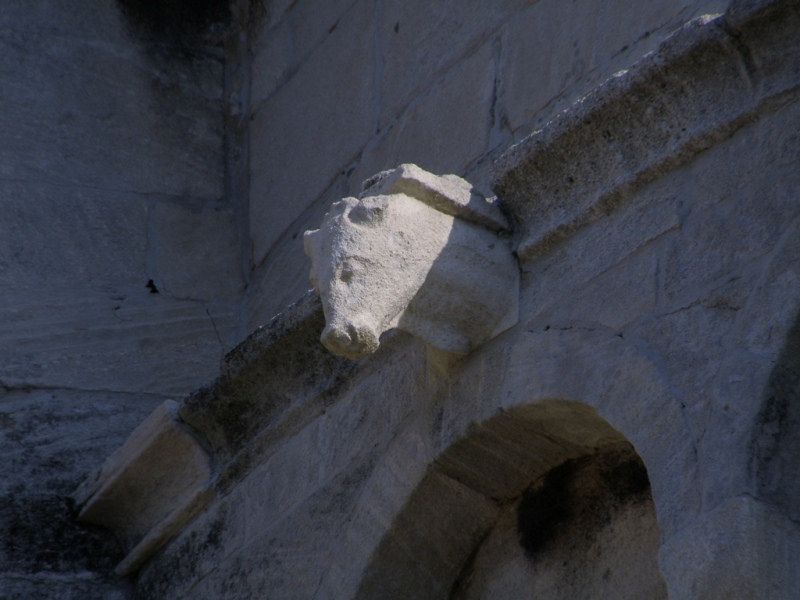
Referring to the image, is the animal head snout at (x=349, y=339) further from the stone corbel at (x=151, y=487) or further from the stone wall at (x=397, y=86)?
the stone corbel at (x=151, y=487)

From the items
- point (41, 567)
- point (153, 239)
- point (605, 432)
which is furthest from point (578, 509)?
point (153, 239)

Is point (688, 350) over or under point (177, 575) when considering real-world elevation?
under

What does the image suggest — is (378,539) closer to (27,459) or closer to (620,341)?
(620,341)

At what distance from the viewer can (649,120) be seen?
253cm

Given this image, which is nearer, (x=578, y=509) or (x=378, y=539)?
(x=578, y=509)

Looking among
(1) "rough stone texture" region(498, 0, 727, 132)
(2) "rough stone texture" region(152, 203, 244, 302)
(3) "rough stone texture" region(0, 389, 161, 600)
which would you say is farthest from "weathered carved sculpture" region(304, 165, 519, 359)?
(2) "rough stone texture" region(152, 203, 244, 302)

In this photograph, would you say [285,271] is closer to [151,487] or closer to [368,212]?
[151,487]

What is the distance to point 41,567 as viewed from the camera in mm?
3719

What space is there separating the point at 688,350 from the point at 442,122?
1.66 metres

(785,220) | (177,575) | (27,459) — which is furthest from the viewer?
(27,459)

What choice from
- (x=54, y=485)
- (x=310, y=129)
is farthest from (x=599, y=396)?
(x=310, y=129)

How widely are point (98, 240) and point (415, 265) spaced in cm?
216

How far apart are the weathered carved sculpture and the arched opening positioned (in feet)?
0.73

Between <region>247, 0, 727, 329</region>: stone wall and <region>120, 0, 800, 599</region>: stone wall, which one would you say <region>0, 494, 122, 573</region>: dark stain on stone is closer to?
<region>120, 0, 800, 599</region>: stone wall
